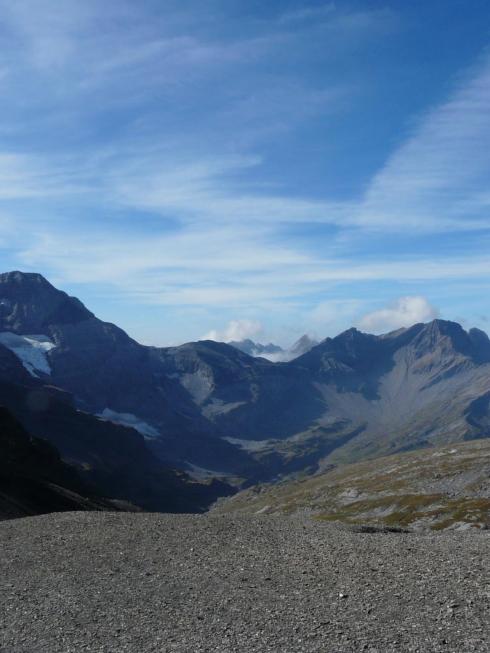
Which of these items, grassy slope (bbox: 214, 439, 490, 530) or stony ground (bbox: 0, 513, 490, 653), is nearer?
stony ground (bbox: 0, 513, 490, 653)

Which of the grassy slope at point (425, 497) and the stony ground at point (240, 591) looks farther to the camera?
the grassy slope at point (425, 497)

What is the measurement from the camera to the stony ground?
26.4 metres

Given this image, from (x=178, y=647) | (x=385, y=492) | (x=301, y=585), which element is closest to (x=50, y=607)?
(x=178, y=647)

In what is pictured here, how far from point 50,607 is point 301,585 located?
12946mm

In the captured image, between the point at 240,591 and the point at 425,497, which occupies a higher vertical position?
the point at 240,591

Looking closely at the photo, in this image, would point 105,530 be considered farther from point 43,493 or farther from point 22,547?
point 43,493

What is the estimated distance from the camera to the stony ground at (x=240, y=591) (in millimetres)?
26391

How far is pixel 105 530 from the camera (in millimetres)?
49062

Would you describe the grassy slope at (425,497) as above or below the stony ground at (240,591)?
below

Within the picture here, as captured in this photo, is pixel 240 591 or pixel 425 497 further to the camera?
pixel 425 497

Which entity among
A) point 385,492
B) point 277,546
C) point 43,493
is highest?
point 277,546

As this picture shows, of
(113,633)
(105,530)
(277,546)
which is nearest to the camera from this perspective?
(113,633)

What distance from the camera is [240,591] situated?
33188mm

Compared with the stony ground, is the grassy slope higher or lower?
lower
